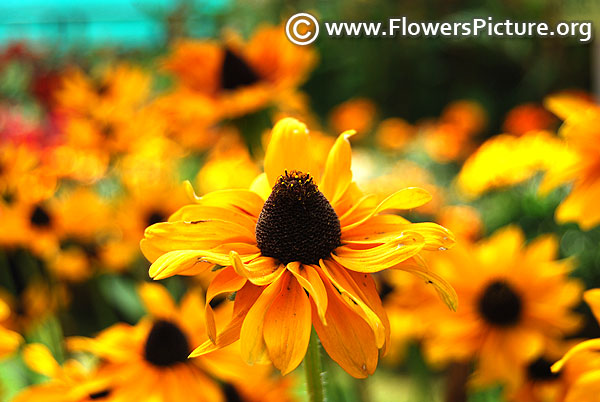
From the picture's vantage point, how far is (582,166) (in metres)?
0.85

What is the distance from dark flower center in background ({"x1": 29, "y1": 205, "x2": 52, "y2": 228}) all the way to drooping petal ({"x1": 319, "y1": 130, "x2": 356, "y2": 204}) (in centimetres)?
84

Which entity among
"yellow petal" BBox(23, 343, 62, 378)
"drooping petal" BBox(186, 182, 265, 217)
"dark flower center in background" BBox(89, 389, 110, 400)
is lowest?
"dark flower center in background" BBox(89, 389, 110, 400)

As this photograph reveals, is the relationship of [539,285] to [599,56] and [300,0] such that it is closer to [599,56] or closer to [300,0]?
[599,56]

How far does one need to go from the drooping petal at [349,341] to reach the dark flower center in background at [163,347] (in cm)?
34

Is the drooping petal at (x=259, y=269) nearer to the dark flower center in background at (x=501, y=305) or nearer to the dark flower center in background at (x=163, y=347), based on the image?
the dark flower center in background at (x=163, y=347)

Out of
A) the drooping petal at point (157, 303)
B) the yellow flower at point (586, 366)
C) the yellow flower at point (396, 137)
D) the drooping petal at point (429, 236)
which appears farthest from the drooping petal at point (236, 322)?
the yellow flower at point (396, 137)

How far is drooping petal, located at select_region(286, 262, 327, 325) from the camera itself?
0.49 meters

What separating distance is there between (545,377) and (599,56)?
3.48 m

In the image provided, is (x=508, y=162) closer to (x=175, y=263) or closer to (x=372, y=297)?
(x=372, y=297)

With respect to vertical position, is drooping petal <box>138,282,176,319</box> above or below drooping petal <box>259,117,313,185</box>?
below

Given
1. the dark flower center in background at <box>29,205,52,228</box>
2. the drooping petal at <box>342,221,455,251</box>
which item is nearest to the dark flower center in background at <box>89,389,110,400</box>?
the drooping petal at <box>342,221,455,251</box>

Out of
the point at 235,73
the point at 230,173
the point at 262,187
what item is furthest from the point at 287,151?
the point at 235,73

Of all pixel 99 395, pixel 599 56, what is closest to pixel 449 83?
pixel 599 56

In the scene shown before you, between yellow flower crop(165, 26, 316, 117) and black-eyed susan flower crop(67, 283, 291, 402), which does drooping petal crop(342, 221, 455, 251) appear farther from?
yellow flower crop(165, 26, 316, 117)
